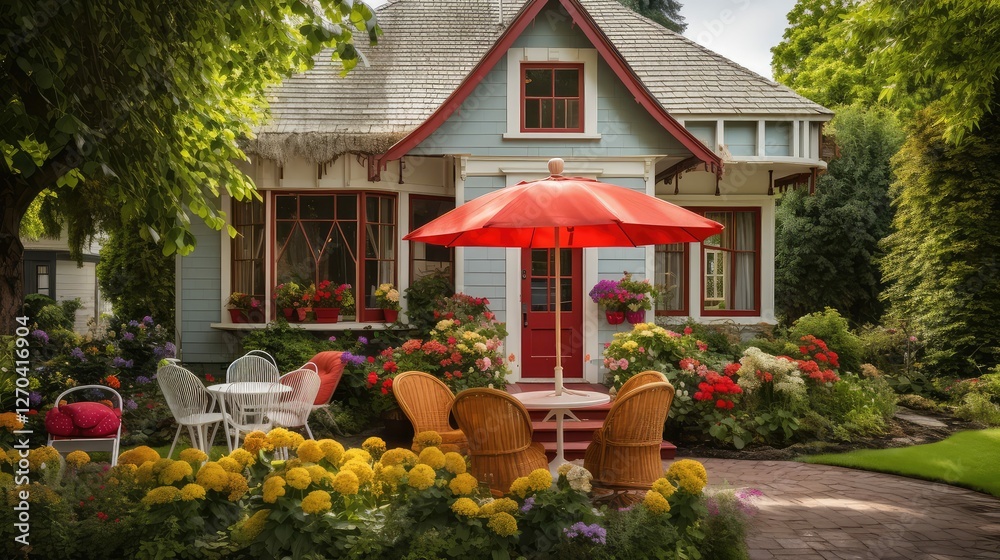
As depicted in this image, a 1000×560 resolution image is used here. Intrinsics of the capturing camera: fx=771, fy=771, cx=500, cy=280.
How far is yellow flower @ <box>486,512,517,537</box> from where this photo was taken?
3.87 metres

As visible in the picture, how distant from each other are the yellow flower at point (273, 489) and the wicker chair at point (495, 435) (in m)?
1.28

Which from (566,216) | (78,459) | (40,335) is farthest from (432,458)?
(40,335)

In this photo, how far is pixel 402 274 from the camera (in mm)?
11000

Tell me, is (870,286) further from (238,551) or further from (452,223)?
(238,551)

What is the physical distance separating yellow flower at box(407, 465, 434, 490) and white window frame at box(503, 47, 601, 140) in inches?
269

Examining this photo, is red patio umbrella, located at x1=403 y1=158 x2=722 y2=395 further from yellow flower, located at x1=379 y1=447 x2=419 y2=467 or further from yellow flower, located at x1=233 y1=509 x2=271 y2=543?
yellow flower, located at x1=233 y1=509 x2=271 y2=543

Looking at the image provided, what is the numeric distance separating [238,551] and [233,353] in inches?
298

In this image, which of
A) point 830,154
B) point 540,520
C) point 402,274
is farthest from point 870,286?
point 540,520

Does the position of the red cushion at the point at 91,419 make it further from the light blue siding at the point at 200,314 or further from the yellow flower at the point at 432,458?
the light blue siding at the point at 200,314

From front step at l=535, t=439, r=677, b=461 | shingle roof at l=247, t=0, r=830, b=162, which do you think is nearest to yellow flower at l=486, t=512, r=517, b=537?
front step at l=535, t=439, r=677, b=461

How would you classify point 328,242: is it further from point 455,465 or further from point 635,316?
point 455,465

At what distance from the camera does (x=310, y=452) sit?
4.21 metres

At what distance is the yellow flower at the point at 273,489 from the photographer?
12.7 ft

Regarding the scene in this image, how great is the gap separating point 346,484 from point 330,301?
687cm
